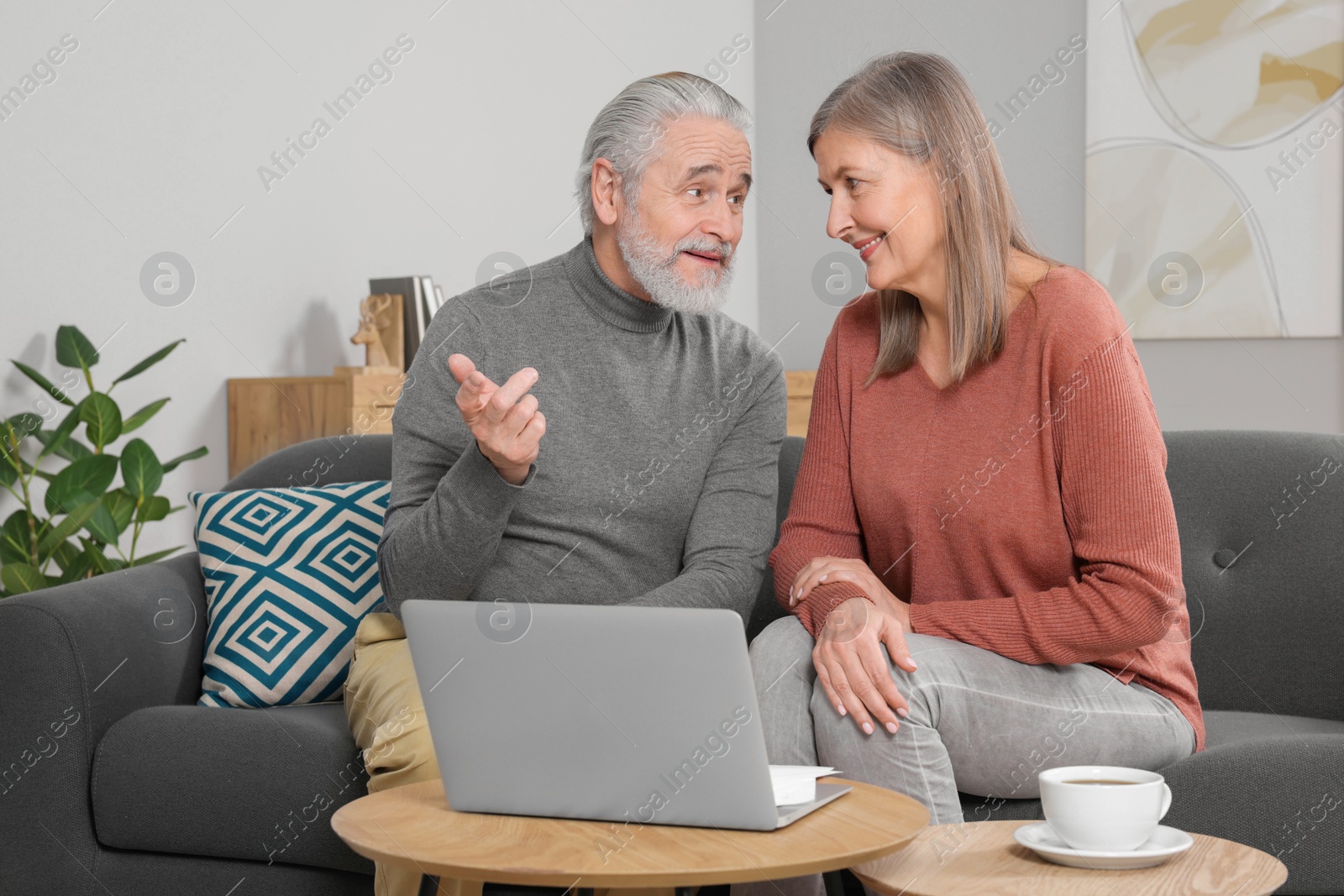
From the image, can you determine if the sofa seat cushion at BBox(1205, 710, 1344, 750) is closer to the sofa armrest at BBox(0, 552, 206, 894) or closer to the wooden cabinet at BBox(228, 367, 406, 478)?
the sofa armrest at BBox(0, 552, 206, 894)

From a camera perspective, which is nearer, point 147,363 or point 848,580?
point 848,580

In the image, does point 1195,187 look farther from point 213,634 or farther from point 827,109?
point 213,634

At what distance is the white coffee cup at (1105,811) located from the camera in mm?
962

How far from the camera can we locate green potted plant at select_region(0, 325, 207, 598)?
7.38ft

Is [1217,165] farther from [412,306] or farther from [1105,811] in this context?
[1105,811]

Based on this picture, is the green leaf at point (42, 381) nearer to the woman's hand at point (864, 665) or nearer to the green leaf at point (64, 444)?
the green leaf at point (64, 444)

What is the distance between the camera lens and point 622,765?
1025 millimetres

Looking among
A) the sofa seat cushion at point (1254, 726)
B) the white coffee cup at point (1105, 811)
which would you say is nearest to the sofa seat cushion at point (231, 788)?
the white coffee cup at point (1105, 811)

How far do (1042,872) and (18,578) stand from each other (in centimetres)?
187

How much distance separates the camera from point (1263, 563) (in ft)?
5.70

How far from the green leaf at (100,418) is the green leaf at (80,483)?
0.26 ft

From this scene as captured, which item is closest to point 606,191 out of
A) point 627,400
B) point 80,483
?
point 627,400

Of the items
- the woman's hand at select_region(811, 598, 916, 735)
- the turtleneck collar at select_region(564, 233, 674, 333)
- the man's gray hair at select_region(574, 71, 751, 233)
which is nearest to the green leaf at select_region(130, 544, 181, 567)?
the turtleneck collar at select_region(564, 233, 674, 333)

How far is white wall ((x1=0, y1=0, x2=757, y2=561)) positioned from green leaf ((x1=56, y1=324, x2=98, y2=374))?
9cm
